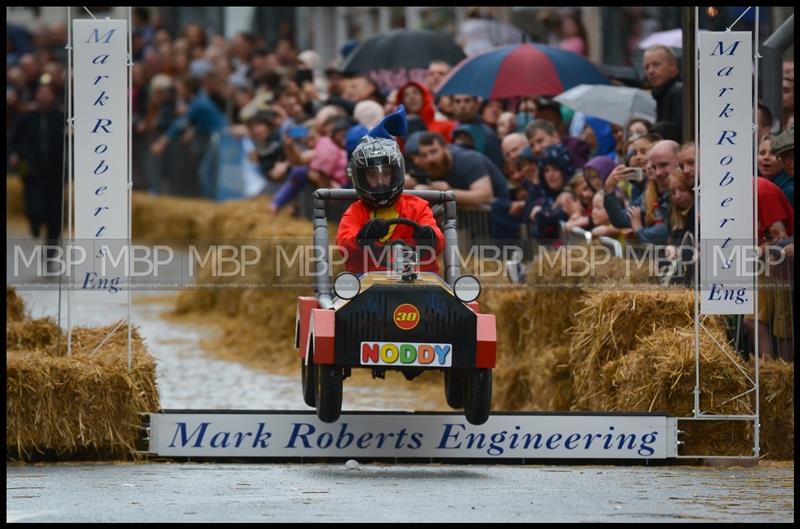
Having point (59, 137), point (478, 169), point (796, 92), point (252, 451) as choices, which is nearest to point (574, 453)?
point (252, 451)

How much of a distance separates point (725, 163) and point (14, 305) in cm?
615

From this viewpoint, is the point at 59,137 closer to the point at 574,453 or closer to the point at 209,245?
the point at 209,245

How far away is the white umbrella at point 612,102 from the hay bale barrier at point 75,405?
6.10 meters

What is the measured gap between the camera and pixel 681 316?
13680 mm

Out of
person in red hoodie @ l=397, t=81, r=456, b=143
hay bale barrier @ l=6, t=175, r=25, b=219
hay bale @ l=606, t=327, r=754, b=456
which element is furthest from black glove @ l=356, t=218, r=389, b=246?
hay bale barrier @ l=6, t=175, r=25, b=219

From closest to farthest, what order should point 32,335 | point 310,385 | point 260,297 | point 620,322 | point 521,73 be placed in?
point 310,385
point 620,322
point 32,335
point 521,73
point 260,297

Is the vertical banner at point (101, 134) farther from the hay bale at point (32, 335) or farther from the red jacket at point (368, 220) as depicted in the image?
the red jacket at point (368, 220)

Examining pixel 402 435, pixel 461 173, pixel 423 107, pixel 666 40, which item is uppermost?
pixel 666 40

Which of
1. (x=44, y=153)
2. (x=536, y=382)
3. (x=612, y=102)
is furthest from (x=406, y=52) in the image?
(x=44, y=153)

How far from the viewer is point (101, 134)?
1300 centimetres

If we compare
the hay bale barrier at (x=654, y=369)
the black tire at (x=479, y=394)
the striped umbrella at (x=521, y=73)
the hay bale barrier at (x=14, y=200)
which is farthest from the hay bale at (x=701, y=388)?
the hay bale barrier at (x=14, y=200)

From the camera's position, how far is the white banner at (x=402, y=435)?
502 inches

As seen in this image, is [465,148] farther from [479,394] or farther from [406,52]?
[479,394]

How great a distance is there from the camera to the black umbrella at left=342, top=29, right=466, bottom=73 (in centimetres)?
2169
